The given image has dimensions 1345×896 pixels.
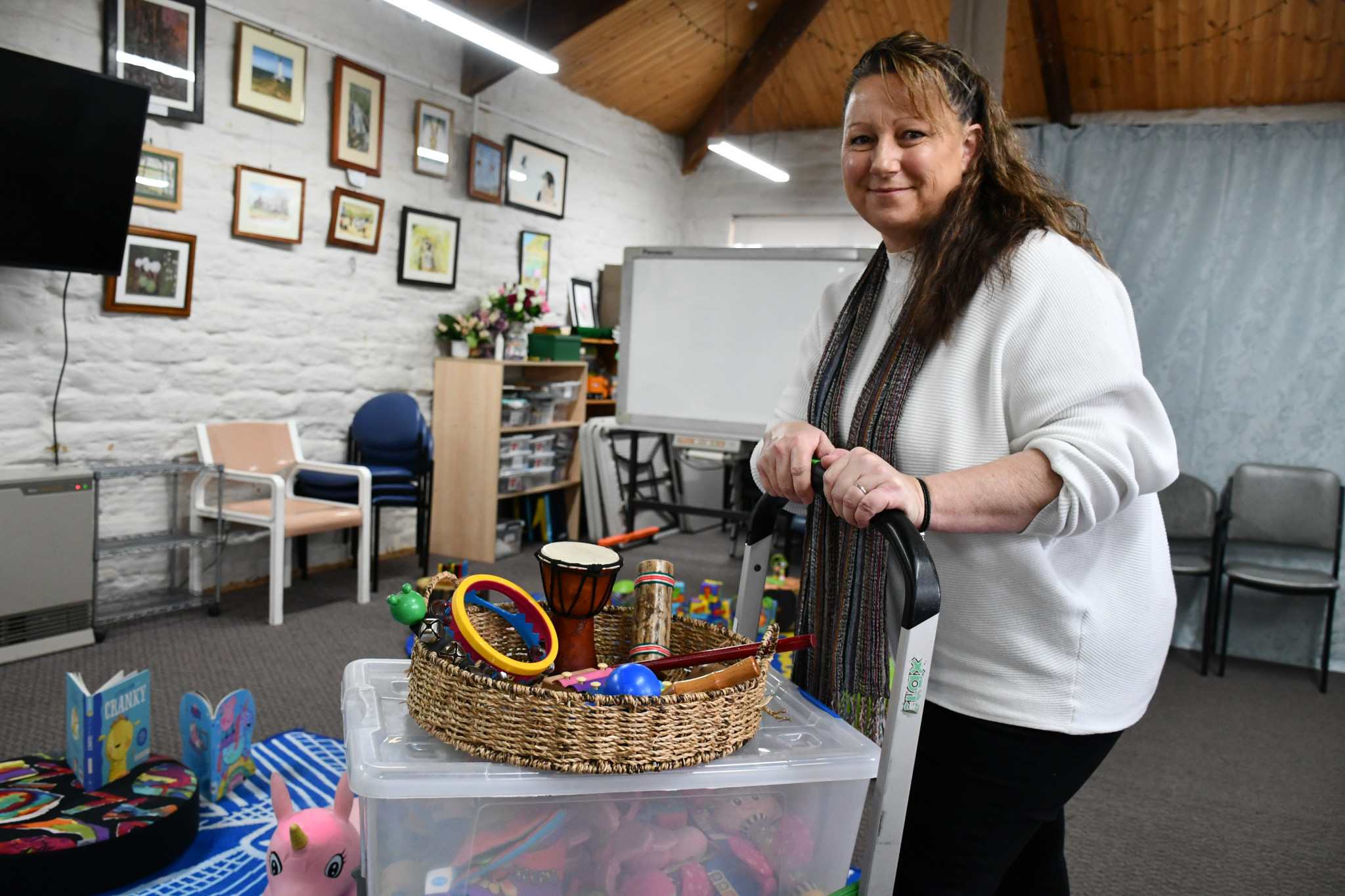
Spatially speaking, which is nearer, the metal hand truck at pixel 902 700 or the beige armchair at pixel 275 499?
the metal hand truck at pixel 902 700

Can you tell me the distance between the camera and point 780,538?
5.85m

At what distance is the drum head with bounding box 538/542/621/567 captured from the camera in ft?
2.78

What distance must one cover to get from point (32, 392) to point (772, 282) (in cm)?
293

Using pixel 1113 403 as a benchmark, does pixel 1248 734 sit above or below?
below

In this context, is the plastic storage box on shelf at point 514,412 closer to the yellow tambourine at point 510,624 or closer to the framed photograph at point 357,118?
the framed photograph at point 357,118

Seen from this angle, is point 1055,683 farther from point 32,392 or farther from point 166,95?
point 166,95

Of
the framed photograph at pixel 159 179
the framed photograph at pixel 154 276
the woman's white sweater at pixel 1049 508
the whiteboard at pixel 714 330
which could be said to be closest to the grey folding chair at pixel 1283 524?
the whiteboard at pixel 714 330

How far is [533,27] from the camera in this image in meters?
5.53

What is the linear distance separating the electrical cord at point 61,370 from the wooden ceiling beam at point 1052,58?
5.52m

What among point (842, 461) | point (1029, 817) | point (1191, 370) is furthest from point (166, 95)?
point (1191, 370)

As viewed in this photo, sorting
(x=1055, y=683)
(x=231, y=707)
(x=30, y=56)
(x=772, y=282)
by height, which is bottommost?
(x=231, y=707)

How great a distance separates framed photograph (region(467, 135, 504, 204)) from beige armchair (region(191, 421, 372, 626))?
6.34 ft

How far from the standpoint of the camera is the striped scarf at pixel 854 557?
3.23 ft

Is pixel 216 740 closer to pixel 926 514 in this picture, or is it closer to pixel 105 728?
pixel 105 728
